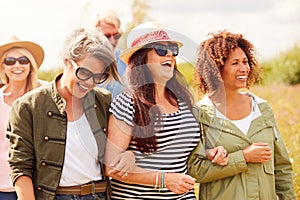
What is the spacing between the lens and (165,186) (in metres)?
3.59

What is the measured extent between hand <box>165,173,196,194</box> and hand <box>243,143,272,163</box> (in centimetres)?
49

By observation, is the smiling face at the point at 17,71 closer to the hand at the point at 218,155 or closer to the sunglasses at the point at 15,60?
the sunglasses at the point at 15,60

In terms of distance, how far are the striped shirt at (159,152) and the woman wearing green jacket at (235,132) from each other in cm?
19

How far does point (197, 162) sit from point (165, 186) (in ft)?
1.15

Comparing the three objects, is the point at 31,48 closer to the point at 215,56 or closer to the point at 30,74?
the point at 30,74

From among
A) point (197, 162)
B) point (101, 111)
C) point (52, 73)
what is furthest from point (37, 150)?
point (52, 73)

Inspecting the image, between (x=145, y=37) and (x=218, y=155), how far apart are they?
2.65ft

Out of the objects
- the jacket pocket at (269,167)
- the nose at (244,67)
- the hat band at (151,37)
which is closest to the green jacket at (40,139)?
the hat band at (151,37)

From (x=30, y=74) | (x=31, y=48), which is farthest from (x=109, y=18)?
(x=30, y=74)

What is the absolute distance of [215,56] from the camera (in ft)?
13.4

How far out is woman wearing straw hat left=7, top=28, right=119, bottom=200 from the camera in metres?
3.35

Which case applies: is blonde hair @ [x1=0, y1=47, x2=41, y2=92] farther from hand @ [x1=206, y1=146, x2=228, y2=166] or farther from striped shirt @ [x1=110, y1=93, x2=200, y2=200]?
hand @ [x1=206, y1=146, x2=228, y2=166]

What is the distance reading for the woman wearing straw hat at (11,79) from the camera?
4352mm

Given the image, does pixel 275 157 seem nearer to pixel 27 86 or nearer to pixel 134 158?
pixel 134 158
